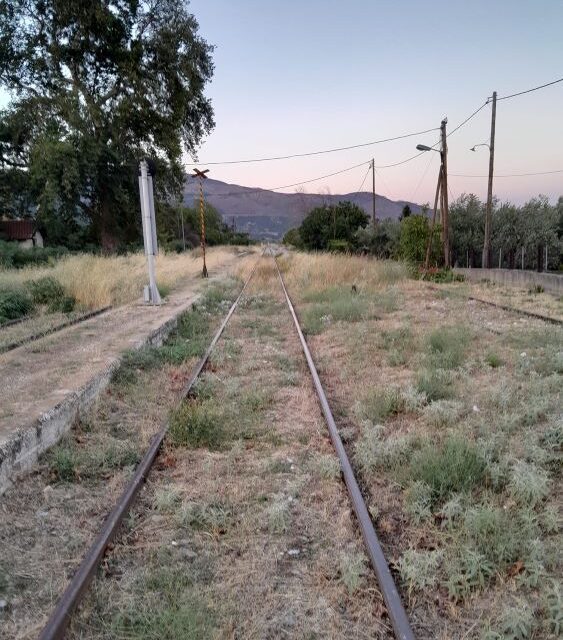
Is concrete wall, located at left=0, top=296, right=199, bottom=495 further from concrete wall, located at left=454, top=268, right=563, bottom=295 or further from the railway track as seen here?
concrete wall, located at left=454, top=268, right=563, bottom=295

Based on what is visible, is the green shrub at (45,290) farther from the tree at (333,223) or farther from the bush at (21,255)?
the tree at (333,223)

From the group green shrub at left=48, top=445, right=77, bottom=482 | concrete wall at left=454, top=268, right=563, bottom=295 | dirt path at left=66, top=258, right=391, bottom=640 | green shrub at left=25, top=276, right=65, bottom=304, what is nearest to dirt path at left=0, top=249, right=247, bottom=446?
green shrub at left=48, top=445, right=77, bottom=482

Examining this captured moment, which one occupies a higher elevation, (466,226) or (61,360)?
(466,226)

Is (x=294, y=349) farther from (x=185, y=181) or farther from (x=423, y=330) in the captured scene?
(x=185, y=181)

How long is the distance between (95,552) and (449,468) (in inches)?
95.9

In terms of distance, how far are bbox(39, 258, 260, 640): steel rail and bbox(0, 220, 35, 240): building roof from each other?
47719 mm

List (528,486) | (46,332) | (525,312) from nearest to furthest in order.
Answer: (528,486) < (46,332) < (525,312)

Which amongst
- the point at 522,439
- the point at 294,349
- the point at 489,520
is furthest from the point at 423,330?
the point at 489,520

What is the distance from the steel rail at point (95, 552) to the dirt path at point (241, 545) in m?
0.07

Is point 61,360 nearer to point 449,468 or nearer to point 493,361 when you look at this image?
point 449,468

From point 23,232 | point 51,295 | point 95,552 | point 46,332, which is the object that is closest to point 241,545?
point 95,552

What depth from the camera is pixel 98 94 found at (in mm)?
28250

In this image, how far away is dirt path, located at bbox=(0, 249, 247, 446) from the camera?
4824 millimetres

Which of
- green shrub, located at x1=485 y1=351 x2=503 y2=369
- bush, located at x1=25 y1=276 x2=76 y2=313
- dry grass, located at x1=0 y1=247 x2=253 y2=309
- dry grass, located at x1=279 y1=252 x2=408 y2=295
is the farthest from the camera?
dry grass, located at x1=279 y1=252 x2=408 y2=295
